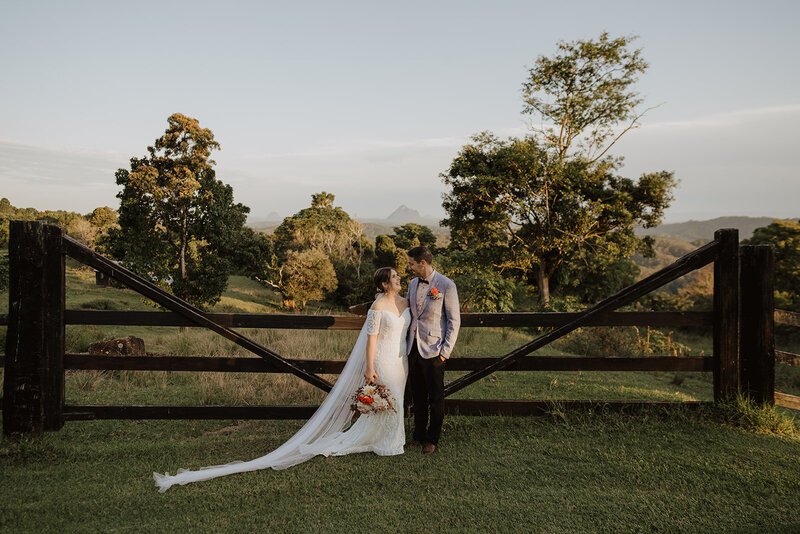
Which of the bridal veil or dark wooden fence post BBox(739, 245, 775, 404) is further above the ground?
dark wooden fence post BBox(739, 245, 775, 404)

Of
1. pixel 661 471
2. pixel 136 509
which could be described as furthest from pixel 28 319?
pixel 661 471

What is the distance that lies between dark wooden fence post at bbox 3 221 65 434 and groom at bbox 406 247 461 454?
3.77m

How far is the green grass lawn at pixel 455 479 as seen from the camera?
367cm

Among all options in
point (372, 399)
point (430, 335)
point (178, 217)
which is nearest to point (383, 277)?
point (430, 335)

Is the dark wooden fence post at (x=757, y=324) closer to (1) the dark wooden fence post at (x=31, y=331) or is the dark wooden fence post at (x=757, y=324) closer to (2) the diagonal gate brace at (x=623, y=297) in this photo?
(2) the diagonal gate brace at (x=623, y=297)

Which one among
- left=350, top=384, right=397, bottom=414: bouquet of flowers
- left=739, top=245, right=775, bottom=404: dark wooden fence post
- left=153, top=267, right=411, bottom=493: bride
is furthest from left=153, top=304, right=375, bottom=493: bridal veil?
left=739, top=245, right=775, bottom=404: dark wooden fence post

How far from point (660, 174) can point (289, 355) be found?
23.7 meters

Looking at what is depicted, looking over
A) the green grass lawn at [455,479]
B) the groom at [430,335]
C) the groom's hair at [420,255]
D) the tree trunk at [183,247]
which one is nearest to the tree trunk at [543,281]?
the tree trunk at [183,247]

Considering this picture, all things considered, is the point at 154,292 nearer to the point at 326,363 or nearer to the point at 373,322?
the point at 326,363

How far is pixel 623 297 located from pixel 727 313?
1.22m

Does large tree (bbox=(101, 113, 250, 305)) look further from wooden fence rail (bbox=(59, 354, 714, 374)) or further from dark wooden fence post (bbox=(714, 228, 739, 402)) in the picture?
dark wooden fence post (bbox=(714, 228, 739, 402))

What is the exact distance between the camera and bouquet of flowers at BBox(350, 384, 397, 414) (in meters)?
4.85

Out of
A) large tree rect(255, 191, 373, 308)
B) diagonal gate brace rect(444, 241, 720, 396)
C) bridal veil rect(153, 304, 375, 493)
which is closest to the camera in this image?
bridal veil rect(153, 304, 375, 493)

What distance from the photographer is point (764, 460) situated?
4570 mm
